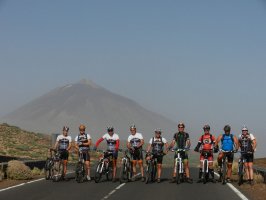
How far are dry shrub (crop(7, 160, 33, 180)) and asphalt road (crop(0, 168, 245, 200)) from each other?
6.69 ft

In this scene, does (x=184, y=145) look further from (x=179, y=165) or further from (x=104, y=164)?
(x=104, y=164)

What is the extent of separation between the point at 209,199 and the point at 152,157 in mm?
5845

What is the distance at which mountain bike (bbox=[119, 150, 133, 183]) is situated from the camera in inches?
925

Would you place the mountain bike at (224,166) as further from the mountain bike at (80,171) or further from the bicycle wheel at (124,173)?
the mountain bike at (80,171)

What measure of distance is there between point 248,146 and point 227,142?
32.5 inches

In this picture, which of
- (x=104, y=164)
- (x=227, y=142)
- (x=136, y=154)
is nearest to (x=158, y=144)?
(x=136, y=154)

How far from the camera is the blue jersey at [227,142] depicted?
2264 cm

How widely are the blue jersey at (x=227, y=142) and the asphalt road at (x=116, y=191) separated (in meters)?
1.40

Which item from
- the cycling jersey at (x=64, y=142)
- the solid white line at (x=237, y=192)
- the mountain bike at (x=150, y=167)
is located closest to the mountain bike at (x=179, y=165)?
the mountain bike at (x=150, y=167)

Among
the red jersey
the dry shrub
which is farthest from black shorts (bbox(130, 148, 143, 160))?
the dry shrub

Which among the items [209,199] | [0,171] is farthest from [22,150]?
[209,199]

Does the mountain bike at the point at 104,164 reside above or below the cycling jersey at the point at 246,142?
below

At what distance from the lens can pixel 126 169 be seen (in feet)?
78.4

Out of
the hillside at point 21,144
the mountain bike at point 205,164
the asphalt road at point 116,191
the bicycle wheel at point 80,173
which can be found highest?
the hillside at point 21,144
